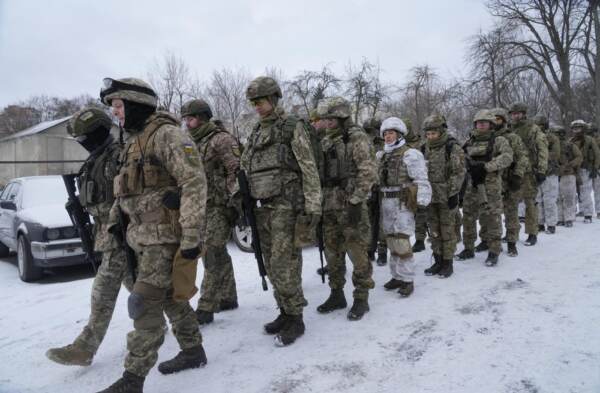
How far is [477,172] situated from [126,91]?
4.87 metres

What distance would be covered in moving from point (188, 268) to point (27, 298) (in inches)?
157

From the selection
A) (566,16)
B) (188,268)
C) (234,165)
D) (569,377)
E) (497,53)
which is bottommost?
(569,377)

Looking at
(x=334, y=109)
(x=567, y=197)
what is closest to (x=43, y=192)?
(x=334, y=109)

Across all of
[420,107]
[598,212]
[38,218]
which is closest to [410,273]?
[38,218]

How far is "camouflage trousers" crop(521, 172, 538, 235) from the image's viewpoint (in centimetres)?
689

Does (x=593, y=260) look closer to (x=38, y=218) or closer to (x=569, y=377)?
(x=569, y=377)

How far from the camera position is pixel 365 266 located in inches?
158

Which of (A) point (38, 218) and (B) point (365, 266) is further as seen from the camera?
(A) point (38, 218)

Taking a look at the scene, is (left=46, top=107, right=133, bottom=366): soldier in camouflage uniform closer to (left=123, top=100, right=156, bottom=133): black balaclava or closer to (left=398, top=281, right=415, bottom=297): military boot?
(left=123, top=100, right=156, bottom=133): black balaclava

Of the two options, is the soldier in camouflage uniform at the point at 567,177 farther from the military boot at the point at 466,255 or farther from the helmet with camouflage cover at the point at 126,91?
the helmet with camouflage cover at the point at 126,91

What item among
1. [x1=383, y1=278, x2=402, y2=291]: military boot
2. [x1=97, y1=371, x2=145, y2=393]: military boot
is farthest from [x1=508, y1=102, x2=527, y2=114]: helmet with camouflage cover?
[x1=97, y1=371, x2=145, y2=393]: military boot

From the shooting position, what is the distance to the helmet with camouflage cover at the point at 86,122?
345cm

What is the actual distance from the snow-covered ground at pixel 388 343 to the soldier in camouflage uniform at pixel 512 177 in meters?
1.05

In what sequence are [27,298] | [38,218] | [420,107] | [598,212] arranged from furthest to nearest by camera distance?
[420,107] → [598,212] → [38,218] → [27,298]
